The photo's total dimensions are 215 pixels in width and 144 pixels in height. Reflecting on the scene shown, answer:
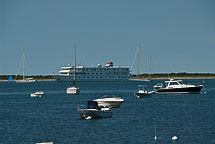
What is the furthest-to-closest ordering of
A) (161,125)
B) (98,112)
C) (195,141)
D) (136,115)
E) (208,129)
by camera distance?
(136,115), (98,112), (161,125), (208,129), (195,141)

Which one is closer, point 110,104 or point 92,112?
point 92,112

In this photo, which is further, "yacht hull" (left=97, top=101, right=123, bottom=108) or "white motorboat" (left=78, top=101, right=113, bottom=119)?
"yacht hull" (left=97, top=101, right=123, bottom=108)

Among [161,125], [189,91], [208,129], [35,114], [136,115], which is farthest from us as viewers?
[189,91]

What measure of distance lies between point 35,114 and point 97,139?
24106 mm

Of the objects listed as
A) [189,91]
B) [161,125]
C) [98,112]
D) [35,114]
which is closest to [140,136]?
[161,125]

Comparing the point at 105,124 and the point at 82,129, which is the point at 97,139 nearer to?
the point at 82,129

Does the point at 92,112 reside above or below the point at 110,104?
below

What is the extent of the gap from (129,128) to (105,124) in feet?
13.8

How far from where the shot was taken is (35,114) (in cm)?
6078

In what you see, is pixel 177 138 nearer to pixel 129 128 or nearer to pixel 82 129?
pixel 129 128

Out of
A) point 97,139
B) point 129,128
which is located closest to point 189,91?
point 129,128

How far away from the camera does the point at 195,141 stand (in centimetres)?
3641

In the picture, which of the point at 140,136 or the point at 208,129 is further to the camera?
the point at 208,129

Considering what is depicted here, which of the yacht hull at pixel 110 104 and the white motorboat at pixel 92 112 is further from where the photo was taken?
the yacht hull at pixel 110 104
